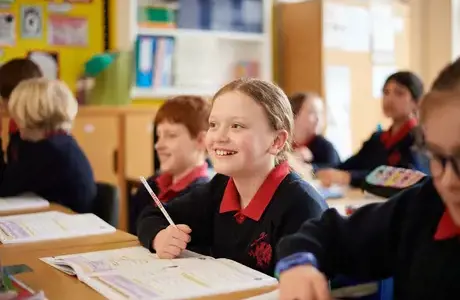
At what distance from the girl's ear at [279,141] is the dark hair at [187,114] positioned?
2.16ft

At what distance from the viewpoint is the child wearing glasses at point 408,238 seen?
1.02 metres

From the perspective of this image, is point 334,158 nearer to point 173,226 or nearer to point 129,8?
point 129,8

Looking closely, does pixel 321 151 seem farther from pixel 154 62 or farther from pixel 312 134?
pixel 154 62

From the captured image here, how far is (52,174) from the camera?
8.61 feet

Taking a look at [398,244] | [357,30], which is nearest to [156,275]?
[398,244]

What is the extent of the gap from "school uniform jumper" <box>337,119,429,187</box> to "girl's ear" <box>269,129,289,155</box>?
1.56 meters

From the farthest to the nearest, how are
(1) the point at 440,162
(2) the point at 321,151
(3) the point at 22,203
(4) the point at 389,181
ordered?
(2) the point at 321,151 < (4) the point at 389,181 < (3) the point at 22,203 < (1) the point at 440,162

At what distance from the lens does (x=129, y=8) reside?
15.6 ft

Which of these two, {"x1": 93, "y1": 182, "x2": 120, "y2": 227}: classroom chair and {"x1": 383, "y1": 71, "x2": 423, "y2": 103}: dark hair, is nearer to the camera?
{"x1": 93, "y1": 182, "x2": 120, "y2": 227}: classroom chair

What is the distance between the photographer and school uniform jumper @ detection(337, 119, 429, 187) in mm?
3266

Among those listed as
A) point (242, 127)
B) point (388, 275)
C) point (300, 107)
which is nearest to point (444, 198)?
point (388, 275)

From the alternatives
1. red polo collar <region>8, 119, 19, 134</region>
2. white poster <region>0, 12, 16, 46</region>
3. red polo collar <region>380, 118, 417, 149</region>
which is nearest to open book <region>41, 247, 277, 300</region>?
red polo collar <region>8, 119, 19, 134</region>

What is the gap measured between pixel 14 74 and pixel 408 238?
2.36 metres

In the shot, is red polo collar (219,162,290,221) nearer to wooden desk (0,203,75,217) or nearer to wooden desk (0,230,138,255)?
wooden desk (0,230,138,255)
